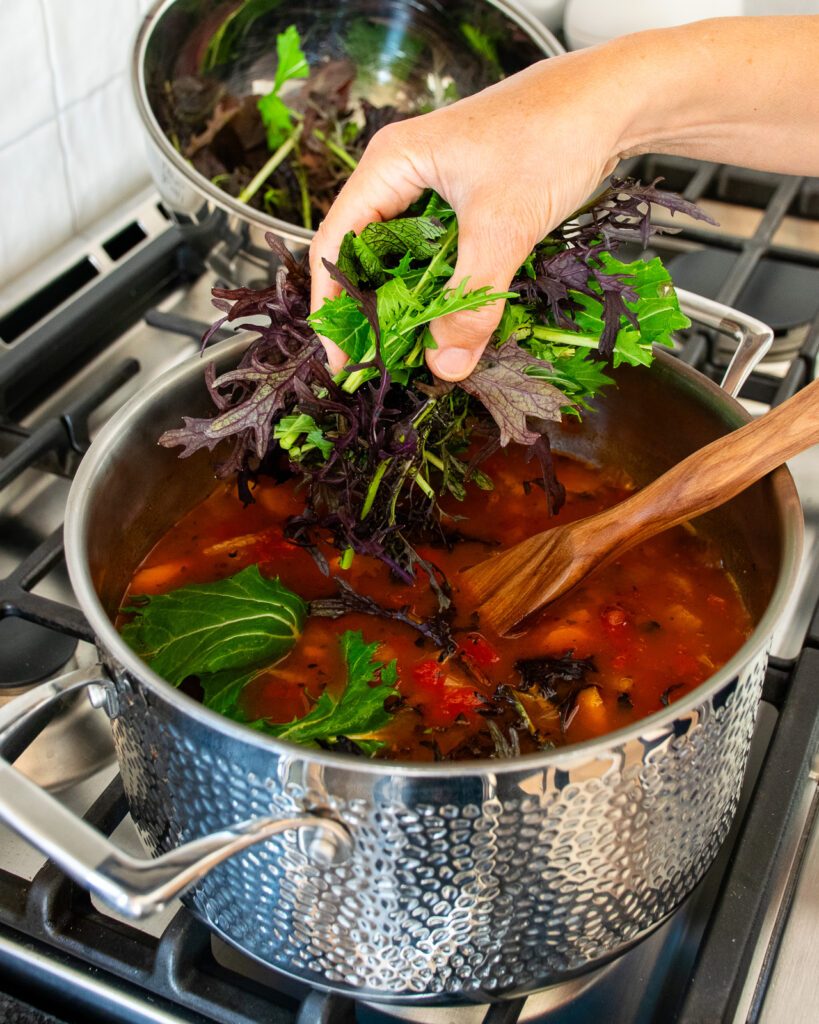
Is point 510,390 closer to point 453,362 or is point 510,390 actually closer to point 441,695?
point 453,362

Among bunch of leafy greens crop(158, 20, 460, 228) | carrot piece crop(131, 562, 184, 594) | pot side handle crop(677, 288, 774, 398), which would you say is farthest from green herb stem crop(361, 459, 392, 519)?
bunch of leafy greens crop(158, 20, 460, 228)

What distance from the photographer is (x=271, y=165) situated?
1.57 m

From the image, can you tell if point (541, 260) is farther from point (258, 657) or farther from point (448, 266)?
point (258, 657)

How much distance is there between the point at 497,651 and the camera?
996mm

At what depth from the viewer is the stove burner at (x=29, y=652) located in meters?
1.08

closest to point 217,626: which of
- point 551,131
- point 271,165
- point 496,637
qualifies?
point 496,637

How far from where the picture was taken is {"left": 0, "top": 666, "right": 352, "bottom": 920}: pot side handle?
605 mm

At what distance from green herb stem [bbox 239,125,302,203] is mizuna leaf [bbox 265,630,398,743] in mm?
849

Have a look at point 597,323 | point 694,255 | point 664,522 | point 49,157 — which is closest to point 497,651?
point 664,522

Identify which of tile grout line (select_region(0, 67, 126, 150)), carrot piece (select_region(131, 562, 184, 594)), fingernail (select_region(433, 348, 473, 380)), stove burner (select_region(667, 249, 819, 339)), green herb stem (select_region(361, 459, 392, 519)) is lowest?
stove burner (select_region(667, 249, 819, 339))

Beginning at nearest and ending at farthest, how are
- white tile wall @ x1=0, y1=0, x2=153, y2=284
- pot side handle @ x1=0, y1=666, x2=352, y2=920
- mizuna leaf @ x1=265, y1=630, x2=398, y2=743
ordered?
pot side handle @ x1=0, y1=666, x2=352, y2=920 < mizuna leaf @ x1=265, y1=630, x2=398, y2=743 < white tile wall @ x1=0, y1=0, x2=153, y2=284

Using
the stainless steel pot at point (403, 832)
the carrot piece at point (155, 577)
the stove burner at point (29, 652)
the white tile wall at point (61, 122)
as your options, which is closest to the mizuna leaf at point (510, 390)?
the stainless steel pot at point (403, 832)

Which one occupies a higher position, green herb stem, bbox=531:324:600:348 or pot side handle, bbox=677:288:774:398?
green herb stem, bbox=531:324:600:348

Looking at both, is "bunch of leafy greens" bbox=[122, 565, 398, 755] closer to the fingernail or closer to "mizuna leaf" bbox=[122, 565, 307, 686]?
"mizuna leaf" bbox=[122, 565, 307, 686]
